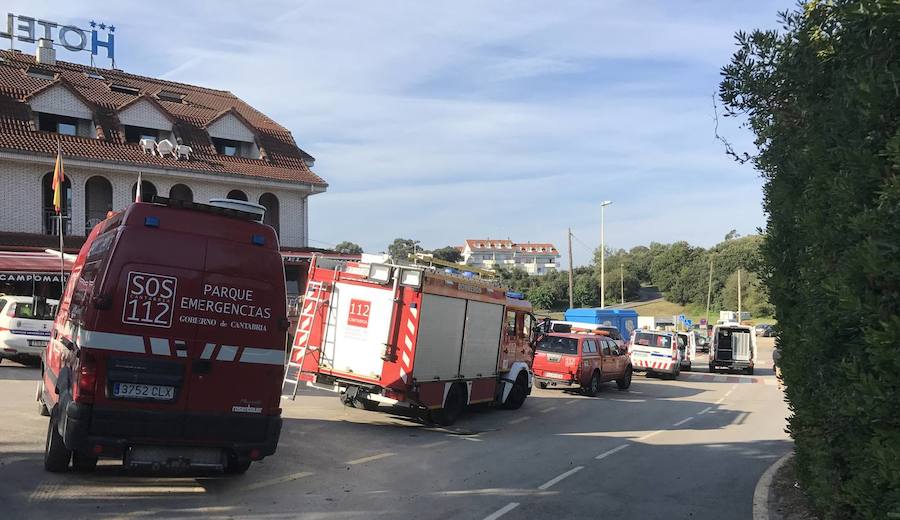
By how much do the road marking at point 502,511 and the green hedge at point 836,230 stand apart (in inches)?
117

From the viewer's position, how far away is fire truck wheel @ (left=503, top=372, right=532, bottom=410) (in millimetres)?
16938

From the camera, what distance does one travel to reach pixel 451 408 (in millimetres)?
14070

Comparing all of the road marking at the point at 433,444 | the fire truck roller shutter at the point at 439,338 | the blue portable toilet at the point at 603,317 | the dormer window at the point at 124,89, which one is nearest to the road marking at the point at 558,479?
the road marking at the point at 433,444

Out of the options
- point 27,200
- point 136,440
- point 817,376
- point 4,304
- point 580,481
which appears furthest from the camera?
point 27,200

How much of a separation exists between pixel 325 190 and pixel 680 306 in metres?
70.4

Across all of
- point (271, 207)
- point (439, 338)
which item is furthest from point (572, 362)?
point (271, 207)

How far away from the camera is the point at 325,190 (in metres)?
30.9

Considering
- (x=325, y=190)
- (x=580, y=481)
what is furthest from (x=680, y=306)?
(x=580, y=481)

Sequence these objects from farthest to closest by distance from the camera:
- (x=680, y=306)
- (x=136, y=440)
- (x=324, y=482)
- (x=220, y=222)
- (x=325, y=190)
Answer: (x=680, y=306), (x=325, y=190), (x=324, y=482), (x=220, y=222), (x=136, y=440)

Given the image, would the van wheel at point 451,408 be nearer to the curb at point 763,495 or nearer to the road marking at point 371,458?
the road marking at point 371,458

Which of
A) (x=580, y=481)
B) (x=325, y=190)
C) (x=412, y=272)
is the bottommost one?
(x=580, y=481)

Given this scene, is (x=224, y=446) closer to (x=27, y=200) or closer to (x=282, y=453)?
(x=282, y=453)

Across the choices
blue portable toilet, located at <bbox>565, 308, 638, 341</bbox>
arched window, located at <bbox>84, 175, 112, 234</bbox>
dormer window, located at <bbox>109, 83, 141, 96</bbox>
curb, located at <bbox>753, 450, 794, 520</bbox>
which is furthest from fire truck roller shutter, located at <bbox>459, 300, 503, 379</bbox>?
dormer window, located at <bbox>109, 83, 141, 96</bbox>

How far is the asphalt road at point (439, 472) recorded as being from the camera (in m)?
7.39
